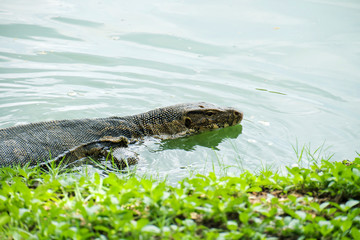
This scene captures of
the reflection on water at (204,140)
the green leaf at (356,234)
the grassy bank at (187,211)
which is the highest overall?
the green leaf at (356,234)

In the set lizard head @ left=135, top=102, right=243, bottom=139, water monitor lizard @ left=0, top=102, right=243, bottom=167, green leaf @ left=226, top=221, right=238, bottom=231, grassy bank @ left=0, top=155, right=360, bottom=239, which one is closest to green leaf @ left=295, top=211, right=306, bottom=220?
grassy bank @ left=0, top=155, right=360, bottom=239

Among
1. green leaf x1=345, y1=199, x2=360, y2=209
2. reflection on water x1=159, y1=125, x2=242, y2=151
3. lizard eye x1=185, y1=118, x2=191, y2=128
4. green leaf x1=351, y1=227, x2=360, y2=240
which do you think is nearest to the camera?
green leaf x1=351, y1=227, x2=360, y2=240

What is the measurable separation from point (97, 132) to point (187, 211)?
3.35 meters

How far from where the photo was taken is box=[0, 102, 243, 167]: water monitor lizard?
19.0 feet

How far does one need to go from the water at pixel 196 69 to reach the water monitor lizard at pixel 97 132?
10.0 inches

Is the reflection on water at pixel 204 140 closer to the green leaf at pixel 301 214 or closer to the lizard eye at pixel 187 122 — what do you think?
the lizard eye at pixel 187 122

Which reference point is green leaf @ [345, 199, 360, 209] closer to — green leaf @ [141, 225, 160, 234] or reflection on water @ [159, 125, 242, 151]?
green leaf @ [141, 225, 160, 234]

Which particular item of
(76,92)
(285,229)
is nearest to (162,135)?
(76,92)

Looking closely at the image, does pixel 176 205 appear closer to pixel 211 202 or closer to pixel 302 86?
pixel 211 202

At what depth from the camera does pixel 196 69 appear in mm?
10453

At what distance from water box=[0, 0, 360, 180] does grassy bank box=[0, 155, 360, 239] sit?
4.86 ft

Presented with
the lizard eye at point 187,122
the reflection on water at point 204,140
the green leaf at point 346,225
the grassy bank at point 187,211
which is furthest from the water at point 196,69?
the green leaf at point 346,225

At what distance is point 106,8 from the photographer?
14438 mm

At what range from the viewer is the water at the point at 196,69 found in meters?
7.49
